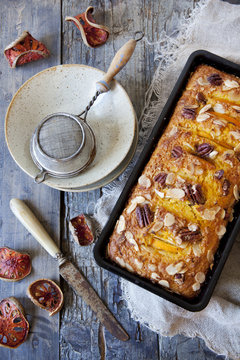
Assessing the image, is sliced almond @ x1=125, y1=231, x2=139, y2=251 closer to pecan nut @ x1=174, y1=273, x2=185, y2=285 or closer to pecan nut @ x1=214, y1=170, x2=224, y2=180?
pecan nut @ x1=174, y1=273, x2=185, y2=285

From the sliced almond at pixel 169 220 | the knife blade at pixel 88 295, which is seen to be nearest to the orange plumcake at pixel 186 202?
the sliced almond at pixel 169 220

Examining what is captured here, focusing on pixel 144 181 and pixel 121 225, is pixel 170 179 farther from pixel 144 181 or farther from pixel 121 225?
pixel 121 225

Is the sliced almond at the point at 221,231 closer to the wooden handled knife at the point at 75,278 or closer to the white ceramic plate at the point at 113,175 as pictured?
the white ceramic plate at the point at 113,175

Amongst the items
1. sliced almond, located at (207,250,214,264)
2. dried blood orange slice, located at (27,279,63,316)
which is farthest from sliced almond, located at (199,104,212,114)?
dried blood orange slice, located at (27,279,63,316)

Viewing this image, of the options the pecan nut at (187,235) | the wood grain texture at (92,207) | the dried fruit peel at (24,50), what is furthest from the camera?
the dried fruit peel at (24,50)

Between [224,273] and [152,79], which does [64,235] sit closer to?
[224,273]

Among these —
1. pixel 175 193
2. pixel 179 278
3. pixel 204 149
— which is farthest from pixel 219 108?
pixel 179 278

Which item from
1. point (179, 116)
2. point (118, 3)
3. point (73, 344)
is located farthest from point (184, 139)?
point (73, 344)
